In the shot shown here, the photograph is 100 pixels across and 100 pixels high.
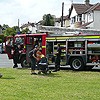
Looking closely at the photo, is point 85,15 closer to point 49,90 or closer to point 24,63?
point 24,63

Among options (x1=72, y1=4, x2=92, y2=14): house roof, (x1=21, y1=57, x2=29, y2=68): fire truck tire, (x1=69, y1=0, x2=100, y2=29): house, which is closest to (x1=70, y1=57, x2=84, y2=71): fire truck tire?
(x1=21, y1=57, x2=29, y2=68): fire truck tire

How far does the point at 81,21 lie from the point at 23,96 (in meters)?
58.5

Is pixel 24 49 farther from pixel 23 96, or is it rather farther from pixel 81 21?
pixel 81 21

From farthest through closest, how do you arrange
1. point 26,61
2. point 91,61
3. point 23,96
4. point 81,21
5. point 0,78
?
point 81,21
point 26,61
point 91,61
point 0,78
point 23,96

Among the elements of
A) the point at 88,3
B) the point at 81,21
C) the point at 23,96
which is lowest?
the point at 23,96

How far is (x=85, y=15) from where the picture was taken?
2586 inches

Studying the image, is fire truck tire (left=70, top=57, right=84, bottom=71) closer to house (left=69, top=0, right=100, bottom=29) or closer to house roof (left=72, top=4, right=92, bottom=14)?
house (left=69, top=0, right=100, bottom=29)

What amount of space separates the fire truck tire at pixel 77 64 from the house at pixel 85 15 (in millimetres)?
36985

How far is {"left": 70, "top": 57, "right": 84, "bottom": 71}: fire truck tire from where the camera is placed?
67.3 ft

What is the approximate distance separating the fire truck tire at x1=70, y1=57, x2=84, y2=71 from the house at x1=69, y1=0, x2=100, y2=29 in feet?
121

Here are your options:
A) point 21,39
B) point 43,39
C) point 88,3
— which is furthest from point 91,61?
point 88,3

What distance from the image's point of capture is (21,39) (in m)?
22.5

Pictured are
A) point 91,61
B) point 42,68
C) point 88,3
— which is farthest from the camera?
point 88,3

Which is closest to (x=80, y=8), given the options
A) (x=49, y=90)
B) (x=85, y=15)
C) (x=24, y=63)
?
(x=85, y=15)
